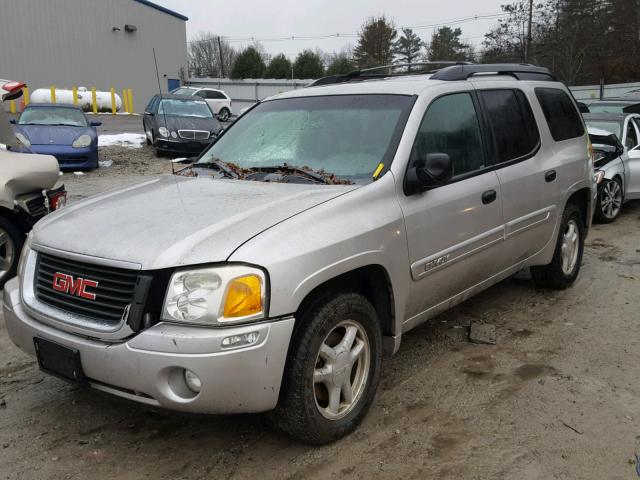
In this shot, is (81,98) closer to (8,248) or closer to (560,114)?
(8,248)

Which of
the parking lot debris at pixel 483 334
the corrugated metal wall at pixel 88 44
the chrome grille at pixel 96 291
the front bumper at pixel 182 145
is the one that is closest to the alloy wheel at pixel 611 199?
the parking lot debris at pixel 483 334

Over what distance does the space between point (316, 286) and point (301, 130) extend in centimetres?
148

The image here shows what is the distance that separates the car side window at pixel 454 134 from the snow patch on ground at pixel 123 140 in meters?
15.8

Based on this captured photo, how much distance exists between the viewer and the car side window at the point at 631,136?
9570mm

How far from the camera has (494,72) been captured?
4508 mm

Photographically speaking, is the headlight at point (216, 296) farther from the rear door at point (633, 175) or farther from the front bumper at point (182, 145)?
the front bumper at point (182, 145)

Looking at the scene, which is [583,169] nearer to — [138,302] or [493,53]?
[138,302]

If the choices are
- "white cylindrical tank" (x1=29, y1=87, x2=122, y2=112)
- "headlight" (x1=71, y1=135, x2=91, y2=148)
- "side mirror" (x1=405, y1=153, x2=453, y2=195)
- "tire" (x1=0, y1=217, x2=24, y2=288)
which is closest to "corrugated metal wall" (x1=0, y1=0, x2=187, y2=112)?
"white cylindrical tank" (x1=29, y1=87, x2=122, y2=112)

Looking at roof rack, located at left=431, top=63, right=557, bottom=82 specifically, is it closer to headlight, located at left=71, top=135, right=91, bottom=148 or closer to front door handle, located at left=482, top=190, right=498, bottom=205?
front door handle, located at left=482, top=190, right=498, bottom=205

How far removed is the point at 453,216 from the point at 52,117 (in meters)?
12.3

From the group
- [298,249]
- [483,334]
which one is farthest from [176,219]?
[483,334]

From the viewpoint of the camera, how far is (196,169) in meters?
4.03

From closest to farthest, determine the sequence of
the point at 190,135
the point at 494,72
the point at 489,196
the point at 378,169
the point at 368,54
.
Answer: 1. the point at 378,169
2. the point at 489,196
3. the point at 494,72
4. the point at 190,135
5. the point at 368,54

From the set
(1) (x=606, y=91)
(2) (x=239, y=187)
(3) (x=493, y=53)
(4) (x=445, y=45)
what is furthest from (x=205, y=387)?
(4) (x=445, y=45)
